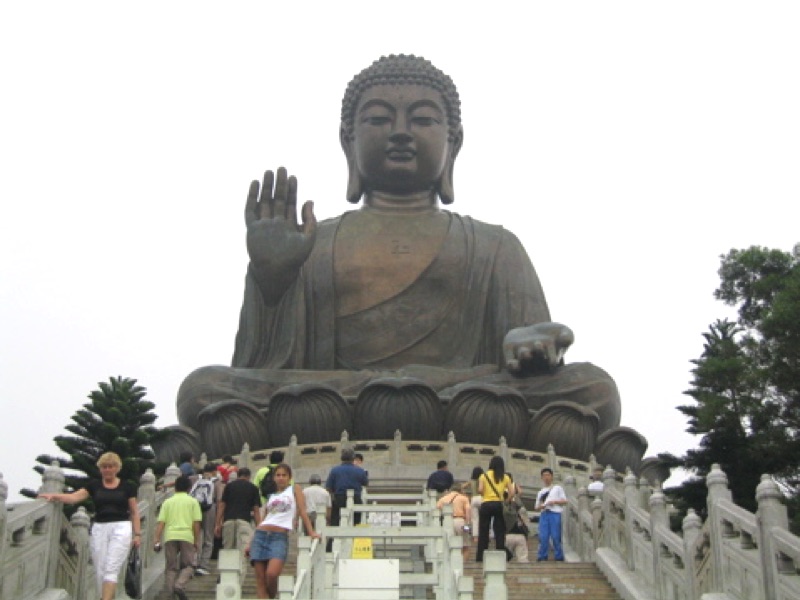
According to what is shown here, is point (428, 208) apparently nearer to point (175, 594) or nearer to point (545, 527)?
point (545, 527)

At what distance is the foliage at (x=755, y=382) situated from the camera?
1280 cm

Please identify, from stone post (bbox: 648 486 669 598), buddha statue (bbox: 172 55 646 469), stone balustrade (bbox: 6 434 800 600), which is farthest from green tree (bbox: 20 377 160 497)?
stone post (bbox: 648 486 669 598)

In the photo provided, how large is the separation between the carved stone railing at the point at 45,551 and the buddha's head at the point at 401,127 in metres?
11.1

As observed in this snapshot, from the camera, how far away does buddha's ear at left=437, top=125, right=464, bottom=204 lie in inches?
708

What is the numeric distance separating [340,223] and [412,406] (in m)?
4.04

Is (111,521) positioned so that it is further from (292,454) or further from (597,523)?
(292,454)

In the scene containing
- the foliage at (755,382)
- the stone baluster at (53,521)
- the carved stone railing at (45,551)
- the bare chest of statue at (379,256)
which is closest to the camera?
the carved stone railing at (45,551)

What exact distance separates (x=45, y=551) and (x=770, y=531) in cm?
341

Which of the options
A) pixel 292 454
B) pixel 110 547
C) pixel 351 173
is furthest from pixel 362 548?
pixel 351 173

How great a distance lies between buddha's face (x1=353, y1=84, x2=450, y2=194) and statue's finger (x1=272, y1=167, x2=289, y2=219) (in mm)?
2354

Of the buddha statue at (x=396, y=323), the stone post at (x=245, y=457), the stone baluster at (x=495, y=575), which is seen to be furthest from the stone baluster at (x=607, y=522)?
the buddha statue at (x=396, y=323)

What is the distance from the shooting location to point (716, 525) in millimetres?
6273

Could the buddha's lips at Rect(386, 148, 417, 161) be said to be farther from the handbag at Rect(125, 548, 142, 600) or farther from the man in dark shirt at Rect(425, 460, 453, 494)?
the handbag at Rect(125, 548, 142, 600)

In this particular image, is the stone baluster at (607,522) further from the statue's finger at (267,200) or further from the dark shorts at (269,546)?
the statue's finger at (267,200)
